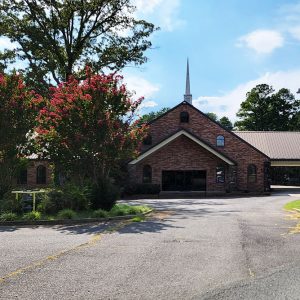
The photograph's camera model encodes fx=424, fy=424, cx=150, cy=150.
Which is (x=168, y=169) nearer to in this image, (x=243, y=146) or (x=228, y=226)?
(x=243, y=146)

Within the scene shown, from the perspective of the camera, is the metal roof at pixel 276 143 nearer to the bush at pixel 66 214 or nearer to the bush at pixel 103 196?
the bush at pixel 103 196

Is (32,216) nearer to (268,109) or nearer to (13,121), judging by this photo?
(13,121)

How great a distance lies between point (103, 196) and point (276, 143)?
99.0 ft

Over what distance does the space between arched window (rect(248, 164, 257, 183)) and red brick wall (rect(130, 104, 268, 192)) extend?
11.7 inches

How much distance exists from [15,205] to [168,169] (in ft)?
65.6

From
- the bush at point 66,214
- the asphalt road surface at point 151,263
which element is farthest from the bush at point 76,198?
the asphalt road surface at point 151,263

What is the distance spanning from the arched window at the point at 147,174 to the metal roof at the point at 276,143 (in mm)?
12637

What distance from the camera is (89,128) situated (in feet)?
56.3

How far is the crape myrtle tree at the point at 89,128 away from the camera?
56.0 ft

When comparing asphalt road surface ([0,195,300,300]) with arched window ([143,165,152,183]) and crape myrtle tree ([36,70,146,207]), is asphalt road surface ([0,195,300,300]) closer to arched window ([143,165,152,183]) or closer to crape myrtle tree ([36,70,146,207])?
crape myrtle tree ([36,70,146,207])

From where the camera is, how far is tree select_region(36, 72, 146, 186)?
56.0 ft

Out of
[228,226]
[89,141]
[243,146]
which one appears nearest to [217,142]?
[243,146]

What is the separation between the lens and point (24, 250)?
9.53m

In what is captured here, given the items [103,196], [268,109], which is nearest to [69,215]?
[103,196]
